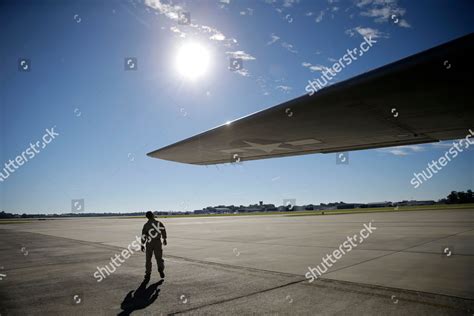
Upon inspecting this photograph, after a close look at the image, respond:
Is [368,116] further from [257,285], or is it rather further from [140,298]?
[140,298]

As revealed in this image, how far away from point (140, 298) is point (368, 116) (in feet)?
18.0

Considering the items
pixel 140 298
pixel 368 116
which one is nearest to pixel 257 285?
pixel 140 298

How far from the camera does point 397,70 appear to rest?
4105 mm

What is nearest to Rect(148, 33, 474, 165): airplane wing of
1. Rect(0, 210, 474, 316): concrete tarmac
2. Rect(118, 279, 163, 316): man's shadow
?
Rect(0, 210, 474, 316): concrete tarmac

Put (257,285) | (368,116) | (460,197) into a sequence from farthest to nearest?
(460,197) < (257,285) < (368,116)

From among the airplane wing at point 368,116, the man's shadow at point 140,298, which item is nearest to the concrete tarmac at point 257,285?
the man's shadow at point 140,298

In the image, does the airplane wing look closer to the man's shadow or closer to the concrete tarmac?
the concrete tarmac

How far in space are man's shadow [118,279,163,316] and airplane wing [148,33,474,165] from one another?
135 inches

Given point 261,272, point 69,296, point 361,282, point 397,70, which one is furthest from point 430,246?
point 69,296

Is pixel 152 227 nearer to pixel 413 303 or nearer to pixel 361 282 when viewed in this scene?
pixel 361 282

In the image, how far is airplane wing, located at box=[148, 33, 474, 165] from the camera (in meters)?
4.10

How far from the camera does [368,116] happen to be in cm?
608

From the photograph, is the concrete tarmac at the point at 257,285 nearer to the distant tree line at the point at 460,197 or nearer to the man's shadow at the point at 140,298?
the man's shadow at the point at 140,298

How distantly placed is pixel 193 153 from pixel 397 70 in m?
6.38
